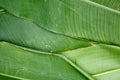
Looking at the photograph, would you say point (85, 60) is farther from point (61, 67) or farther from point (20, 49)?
point (20, 49)

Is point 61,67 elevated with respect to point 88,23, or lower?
lower

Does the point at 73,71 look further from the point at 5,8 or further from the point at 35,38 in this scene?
the point at 5,8

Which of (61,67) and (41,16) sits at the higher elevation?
(41,16)

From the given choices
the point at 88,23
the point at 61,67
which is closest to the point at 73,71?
the point at 61,67

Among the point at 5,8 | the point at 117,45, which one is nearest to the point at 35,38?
the point at 5,8

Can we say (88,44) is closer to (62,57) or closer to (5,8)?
(62,57)

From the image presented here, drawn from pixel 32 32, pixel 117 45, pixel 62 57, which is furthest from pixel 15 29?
pixel 117 45
